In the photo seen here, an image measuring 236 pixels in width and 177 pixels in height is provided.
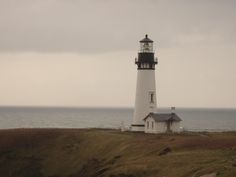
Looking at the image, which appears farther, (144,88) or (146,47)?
(146,47)

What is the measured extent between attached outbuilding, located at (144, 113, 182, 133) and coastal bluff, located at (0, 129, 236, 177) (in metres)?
3.06

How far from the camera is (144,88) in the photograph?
286 feet

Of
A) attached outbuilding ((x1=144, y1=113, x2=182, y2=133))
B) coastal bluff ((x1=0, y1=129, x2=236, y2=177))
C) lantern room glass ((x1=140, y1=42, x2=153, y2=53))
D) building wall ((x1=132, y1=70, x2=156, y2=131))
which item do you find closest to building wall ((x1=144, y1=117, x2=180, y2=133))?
attached outbuilding ((x1=144, y1=113, x2=182, y2=133))

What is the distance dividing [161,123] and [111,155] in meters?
17.0

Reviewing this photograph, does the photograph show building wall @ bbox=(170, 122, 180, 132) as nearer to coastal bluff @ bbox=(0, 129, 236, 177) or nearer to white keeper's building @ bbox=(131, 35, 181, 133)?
white keeper's building @ bbox=(131, 35, 181, 133)

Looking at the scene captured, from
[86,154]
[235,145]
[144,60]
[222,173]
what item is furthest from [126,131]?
[222,173]

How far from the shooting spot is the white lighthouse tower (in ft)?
286

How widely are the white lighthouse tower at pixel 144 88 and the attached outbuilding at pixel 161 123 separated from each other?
1785 mm

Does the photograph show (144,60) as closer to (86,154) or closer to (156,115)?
(156,115)

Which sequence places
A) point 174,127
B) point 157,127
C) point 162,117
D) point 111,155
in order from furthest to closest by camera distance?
1. point 174,127
2. point 162,117
3. point 157,127
4. point 111,155

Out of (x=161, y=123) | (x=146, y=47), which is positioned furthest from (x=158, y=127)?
(x=146, y=47)

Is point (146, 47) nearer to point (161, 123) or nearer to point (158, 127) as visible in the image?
point (161, 123)

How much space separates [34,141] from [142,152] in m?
20.7

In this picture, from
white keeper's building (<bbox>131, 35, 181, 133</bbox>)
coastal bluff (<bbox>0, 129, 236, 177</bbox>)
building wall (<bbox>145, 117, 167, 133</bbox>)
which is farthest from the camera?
white keeper's building (<bbox>131, 35, 181, 133</bbox>)
